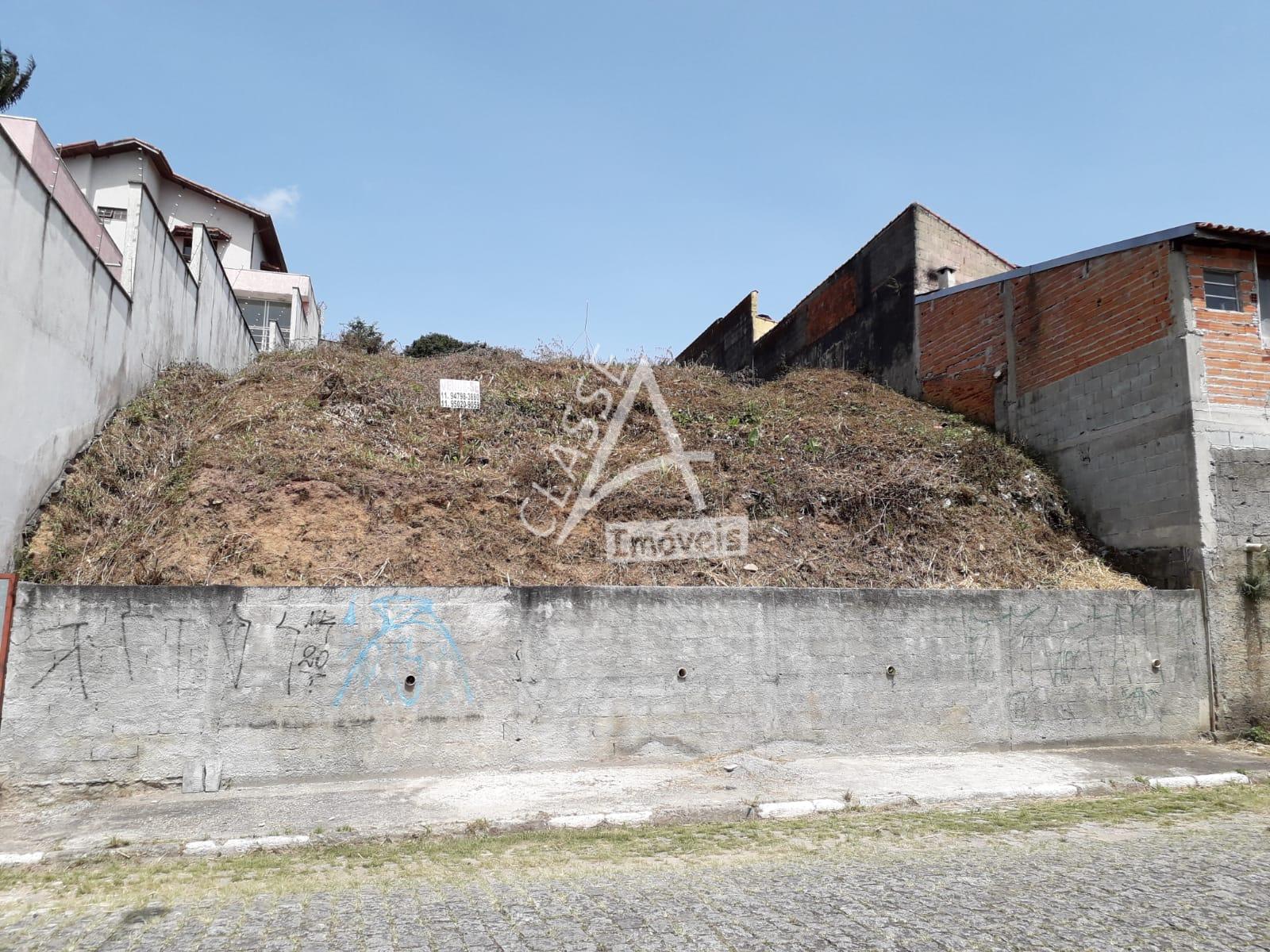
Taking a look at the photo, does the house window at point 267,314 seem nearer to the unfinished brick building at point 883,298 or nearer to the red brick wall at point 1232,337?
the unfinished brick building at point 883,298

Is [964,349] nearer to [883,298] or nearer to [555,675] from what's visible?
[883,298]

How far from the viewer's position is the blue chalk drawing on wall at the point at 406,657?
23.9 ft

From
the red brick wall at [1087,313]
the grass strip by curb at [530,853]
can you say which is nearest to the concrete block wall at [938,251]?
the red brick wall at [1087,313]

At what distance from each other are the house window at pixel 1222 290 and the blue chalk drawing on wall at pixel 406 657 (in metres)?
9.76

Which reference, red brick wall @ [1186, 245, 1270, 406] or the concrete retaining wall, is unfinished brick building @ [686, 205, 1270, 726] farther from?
the concrete retaining wall

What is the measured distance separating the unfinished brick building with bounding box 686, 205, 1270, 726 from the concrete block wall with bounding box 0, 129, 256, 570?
40.8ft

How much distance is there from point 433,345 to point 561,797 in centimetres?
2695

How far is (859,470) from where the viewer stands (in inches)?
456

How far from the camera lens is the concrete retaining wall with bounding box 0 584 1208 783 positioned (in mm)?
6672

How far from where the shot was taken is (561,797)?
6.68m

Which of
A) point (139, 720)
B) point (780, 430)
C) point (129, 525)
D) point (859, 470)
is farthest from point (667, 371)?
point (139, 720)

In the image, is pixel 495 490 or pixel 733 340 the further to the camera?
pixel 733 340

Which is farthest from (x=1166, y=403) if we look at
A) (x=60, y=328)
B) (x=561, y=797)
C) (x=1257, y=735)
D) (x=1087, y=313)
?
(x=60, y=328)

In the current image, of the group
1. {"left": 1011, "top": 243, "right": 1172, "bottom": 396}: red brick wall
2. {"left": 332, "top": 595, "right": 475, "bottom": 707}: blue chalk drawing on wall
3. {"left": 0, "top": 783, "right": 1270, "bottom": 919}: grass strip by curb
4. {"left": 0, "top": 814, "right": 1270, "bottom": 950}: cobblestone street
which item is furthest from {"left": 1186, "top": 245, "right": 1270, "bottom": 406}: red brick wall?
{"left": 332, "top": 595, "right": 475, "bottom": 707}: blue chalk drawing on wall
